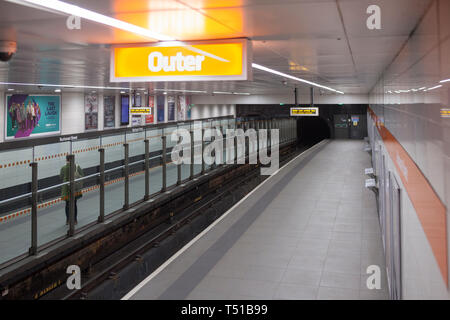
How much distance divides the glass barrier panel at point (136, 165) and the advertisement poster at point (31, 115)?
23.4 ft

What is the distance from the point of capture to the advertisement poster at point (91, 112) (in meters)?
19.1

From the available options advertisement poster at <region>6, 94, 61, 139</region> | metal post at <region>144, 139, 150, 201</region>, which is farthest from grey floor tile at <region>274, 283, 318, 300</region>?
advertisement poster at <region>6, 94, 61, 139</region>

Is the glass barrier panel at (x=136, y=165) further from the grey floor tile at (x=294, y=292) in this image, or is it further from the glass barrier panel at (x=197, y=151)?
the grey floor tile at (x=294, y=292)

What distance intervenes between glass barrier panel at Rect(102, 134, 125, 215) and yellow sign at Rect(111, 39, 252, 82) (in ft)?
14.1

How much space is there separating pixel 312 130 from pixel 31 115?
29146 mm

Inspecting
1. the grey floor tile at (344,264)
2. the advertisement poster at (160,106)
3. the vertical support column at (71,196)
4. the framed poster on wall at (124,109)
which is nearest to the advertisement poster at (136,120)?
the framed poster on wall at (124,109)

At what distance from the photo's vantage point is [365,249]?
687 cm

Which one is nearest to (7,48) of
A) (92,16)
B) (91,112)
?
(92,16)

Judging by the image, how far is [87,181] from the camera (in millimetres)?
8352

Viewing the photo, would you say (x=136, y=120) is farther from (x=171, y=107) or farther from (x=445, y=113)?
(x=445, y=113)

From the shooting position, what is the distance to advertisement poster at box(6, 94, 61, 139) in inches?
597
